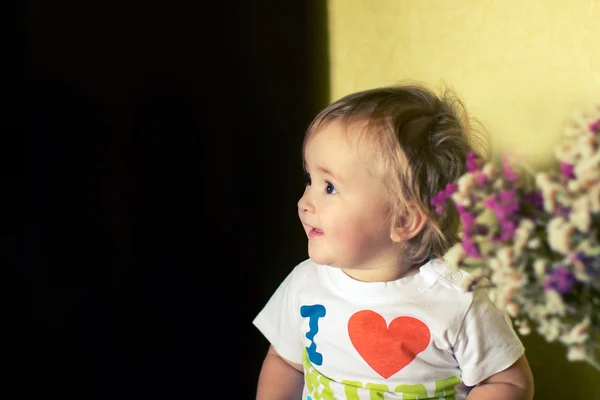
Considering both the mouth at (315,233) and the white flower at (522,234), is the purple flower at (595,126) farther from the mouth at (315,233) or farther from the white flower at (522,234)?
the mouth at (315,233)

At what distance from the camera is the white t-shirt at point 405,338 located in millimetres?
873

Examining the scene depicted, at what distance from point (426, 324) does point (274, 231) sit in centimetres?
41

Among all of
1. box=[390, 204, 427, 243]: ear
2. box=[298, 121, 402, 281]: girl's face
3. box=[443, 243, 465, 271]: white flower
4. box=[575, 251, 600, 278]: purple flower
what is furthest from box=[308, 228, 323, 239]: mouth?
box=[575, 251, 600, 278]: purple flower

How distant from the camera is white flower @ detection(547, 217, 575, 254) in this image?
0.53 m

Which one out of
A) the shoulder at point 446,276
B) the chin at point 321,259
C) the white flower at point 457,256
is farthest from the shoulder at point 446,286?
the white flower at point 457,256

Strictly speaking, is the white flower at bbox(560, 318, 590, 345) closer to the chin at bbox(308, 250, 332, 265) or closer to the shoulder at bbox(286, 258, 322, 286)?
the chin at bbox(308, 250, 332, 265)

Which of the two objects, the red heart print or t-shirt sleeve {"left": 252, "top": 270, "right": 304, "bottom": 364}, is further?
t-shirt sleeve {"left": 252, "top": 270, "right": 304, "bottom": 364}

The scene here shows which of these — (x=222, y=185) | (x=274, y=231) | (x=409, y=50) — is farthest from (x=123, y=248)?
(x=409, y=50)

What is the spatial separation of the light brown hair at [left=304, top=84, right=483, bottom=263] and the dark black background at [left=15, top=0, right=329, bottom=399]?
245 mm

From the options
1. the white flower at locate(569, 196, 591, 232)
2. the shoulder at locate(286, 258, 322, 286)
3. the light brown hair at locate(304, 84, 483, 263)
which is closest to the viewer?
the white flower at locate(569, 196, 591, 232)

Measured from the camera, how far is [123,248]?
97 cm

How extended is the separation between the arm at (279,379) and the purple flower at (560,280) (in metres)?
0.59

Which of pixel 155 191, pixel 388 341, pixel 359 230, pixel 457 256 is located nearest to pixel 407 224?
pixel 359 230

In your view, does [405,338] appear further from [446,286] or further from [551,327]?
[551,327]
